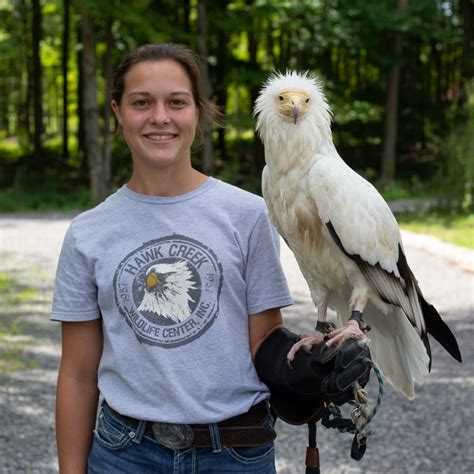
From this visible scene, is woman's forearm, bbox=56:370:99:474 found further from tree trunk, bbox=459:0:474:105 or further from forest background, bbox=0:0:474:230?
tree trunk, bbox=459:0:474:105

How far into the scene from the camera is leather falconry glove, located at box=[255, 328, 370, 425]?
6.47 feet

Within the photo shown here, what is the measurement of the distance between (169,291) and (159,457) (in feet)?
1.38

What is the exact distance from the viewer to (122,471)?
2.06 m

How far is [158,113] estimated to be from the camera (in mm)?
2082

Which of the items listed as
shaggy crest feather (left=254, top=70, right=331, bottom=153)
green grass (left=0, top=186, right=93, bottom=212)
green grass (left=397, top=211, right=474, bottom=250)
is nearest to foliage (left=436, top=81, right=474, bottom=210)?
green grass (left=397, top=211, right=474, bottom=250)

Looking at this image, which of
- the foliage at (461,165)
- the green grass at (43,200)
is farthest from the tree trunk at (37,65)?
the foliage at (461,165)

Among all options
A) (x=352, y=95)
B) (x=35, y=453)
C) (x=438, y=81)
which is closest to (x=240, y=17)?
(x=352, y=95)

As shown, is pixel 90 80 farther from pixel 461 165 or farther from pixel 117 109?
pixel 117 109

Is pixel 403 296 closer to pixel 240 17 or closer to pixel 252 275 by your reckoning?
pixel 252 275

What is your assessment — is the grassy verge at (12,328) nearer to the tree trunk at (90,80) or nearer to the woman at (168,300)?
the woman at (168,300)

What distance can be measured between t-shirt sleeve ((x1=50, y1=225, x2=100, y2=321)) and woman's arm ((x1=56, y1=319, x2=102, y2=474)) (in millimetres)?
52

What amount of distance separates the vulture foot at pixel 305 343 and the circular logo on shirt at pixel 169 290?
0.73 feet

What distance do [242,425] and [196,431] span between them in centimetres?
13

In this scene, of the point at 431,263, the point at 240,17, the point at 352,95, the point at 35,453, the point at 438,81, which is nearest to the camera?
the point at 35,453
